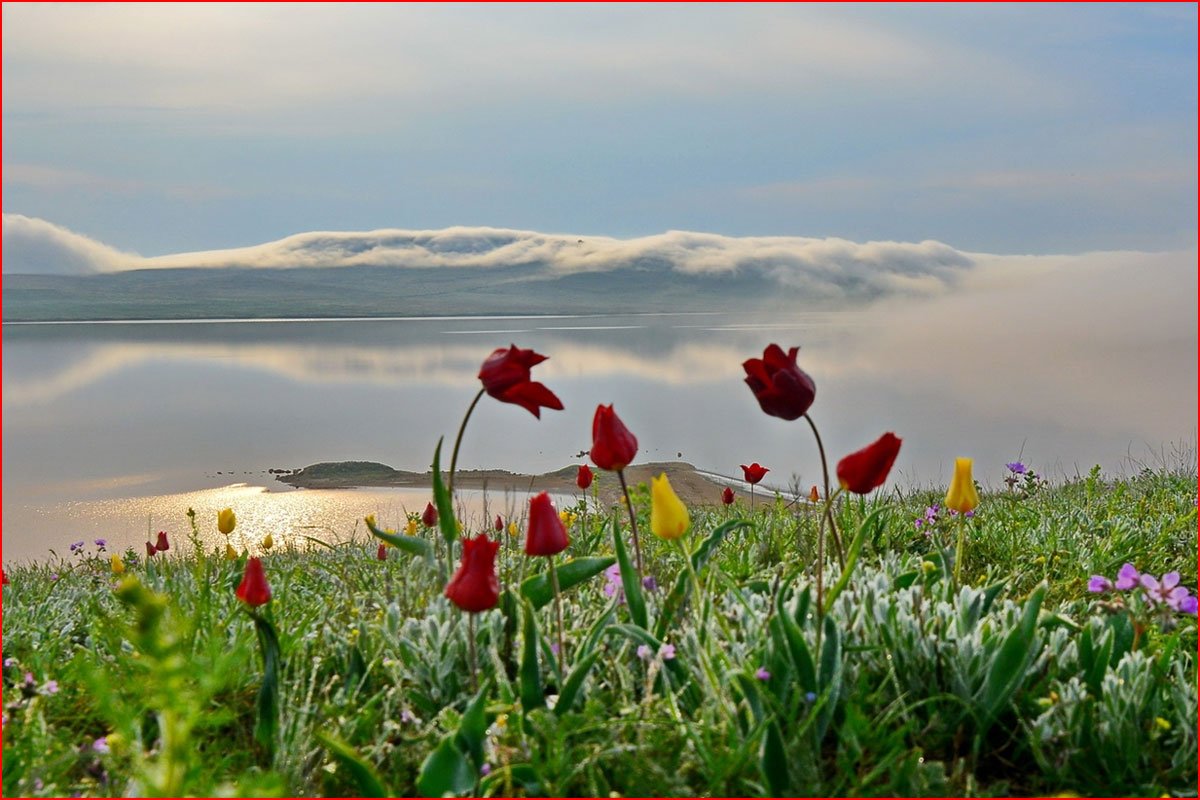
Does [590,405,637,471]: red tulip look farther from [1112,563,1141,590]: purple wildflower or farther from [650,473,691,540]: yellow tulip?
[1112,563,1141,590]: purple wildflower

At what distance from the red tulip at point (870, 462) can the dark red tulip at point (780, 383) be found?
0.62 ft

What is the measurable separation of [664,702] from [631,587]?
0.36 metres

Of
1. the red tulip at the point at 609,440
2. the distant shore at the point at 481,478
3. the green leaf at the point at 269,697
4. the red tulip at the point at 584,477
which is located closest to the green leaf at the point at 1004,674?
the red tulip at the point at 609,440

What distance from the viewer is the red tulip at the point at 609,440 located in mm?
2771

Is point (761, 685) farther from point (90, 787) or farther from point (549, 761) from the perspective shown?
point (90, 787)

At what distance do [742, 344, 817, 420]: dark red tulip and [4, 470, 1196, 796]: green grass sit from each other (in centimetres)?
52

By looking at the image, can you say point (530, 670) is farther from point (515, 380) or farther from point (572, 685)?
point (515, 380)

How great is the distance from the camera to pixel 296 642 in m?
3.28

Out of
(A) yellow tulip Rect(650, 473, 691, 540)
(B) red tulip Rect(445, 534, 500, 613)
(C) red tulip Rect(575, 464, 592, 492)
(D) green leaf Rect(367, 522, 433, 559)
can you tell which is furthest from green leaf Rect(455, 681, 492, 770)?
(C) red tulip Rect(575, 464, 592, 492)

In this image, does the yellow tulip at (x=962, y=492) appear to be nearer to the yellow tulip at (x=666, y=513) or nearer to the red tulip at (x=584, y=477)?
the yellow tulip at (x=666, y=513)

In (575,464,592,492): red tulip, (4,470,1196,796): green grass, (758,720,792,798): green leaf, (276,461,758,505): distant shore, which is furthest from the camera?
(276,461,758,505): distant shore

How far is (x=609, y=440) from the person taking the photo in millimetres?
2779

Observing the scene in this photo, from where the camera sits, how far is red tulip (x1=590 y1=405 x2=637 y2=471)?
2771 mm

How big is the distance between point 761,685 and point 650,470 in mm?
10764
